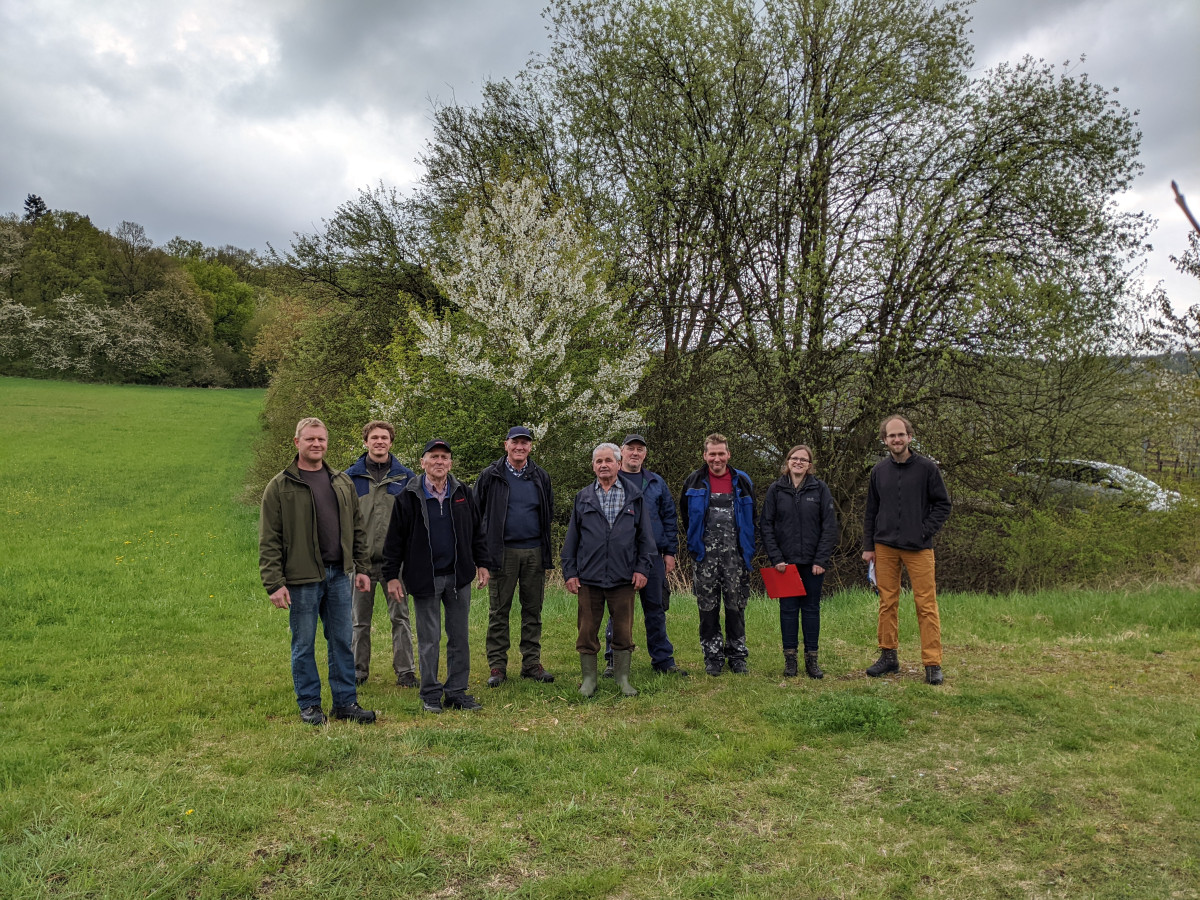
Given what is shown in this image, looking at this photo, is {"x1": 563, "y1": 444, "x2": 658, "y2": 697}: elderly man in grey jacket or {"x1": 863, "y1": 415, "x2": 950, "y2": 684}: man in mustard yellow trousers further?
{"x1": 863, "y1": 415, "x2": 950, "y2": 684}: man in mustard yellow trousers

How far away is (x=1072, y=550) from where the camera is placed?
12.1 m

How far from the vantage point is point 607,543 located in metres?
6.03

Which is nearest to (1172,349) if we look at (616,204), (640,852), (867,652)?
(867,652)

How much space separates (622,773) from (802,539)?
271 cm

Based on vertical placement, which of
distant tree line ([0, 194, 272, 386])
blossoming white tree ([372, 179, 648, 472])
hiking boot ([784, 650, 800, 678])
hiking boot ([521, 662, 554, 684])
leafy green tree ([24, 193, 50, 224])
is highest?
leafy green tree ([24, 193, 50, 224])

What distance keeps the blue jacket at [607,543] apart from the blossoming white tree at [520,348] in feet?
16.7

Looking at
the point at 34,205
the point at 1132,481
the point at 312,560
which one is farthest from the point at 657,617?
the point at 34,205

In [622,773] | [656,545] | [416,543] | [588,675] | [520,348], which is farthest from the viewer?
[520,348]

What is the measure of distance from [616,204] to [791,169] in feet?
11.9

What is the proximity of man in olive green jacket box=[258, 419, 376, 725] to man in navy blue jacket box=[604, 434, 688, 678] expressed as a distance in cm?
221

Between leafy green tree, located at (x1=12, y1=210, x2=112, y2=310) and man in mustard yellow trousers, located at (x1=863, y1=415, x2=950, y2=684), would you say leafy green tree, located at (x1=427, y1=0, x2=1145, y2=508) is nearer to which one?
man in mustard yellow trousers, located at (x1=863, y1=415, x2=950, y2=684)

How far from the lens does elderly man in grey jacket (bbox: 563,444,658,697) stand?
601cm

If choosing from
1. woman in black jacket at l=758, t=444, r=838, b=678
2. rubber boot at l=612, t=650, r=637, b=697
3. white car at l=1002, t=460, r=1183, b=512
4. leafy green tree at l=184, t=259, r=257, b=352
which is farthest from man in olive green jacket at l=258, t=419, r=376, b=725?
leafy green tree at l=184, t=259, r=257, b=352

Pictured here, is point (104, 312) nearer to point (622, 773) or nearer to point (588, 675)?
point (588, 675)
